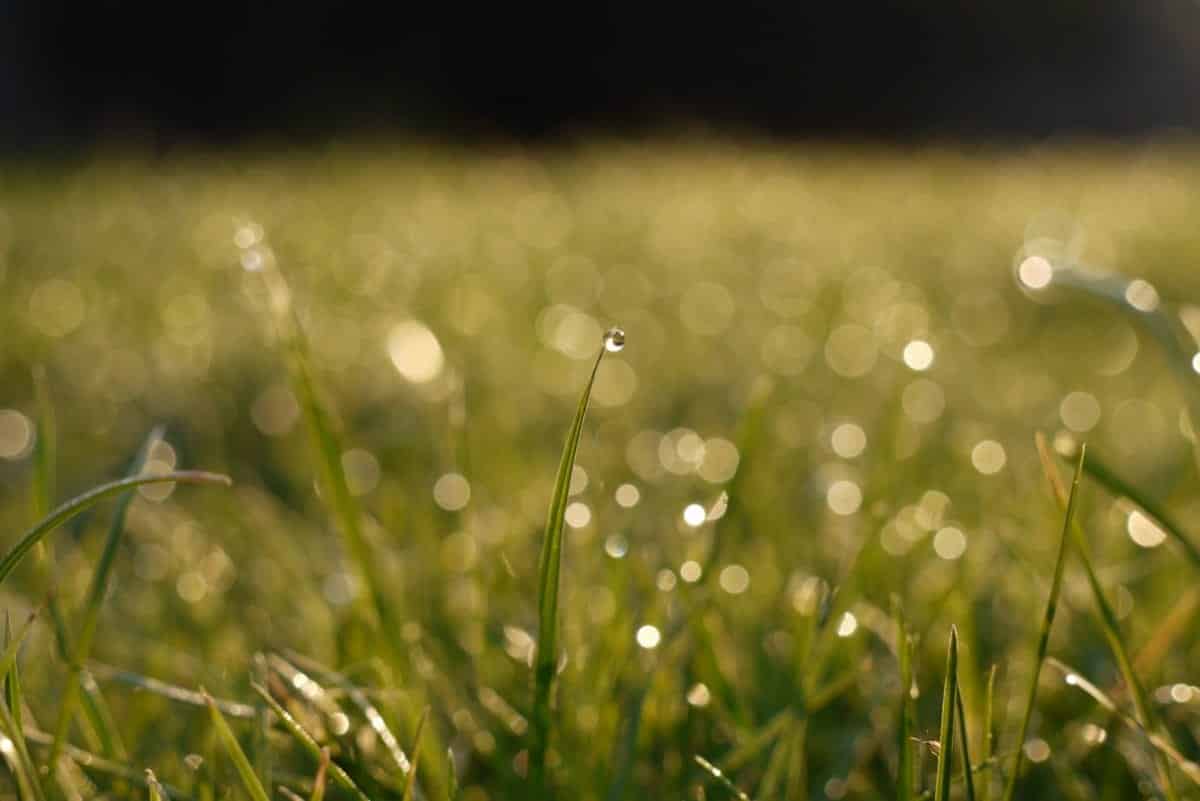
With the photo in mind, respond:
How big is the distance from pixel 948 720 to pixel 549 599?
0.17 meters

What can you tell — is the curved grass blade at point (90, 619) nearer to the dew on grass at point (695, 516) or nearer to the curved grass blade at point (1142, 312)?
the dew on grass at point (695, 516)

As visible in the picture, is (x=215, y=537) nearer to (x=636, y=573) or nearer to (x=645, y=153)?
(x=636, y=573)

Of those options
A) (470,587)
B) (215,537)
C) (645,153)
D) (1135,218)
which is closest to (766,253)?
(1135,218)

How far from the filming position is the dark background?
10.1 metres

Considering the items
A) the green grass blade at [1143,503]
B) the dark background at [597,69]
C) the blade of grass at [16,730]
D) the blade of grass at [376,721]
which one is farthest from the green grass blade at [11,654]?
the dark background at [597,69]

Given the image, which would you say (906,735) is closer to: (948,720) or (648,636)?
(948,720)

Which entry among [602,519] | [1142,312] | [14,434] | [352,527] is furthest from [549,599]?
[14,434]

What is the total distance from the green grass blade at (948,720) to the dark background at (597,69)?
8.85m

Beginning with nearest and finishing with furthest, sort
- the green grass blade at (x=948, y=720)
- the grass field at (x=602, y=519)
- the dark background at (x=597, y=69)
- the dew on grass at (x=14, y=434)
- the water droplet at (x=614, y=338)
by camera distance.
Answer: the green grass blade at (x=948, y=720) → the water droplet at (x=614, y=338) → the grass field at (x=602, y=519) → the dew on grass at (x=14, y=434) → the dark background at (x=597, y=69)

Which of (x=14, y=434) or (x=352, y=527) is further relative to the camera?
(x=14, y=434)

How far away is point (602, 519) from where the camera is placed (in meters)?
1.13

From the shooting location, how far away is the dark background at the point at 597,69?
10.1 metres

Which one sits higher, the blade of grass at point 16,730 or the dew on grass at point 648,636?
the blade of grass at point 16,730

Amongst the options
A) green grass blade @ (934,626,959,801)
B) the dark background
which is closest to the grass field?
green grass blade @ (934,626,959,801)
